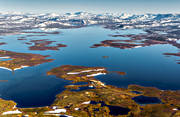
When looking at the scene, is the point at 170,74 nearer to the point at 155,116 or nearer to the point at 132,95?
the point at 132,95

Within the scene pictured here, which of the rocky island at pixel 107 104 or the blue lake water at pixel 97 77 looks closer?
the rocky island at pixel 107 104

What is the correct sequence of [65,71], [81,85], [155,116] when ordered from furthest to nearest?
1. [65,71]
2. [81,85]
3. [155,116]

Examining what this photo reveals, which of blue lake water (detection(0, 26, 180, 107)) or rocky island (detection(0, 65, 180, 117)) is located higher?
blue lake water (detection(0, 26, 180, 107))

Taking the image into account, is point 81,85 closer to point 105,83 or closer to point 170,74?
point 105,83

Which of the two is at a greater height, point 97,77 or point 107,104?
point 97,77

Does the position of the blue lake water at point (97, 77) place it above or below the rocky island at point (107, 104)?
above

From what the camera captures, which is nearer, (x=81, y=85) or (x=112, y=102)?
(x=112, y=102)

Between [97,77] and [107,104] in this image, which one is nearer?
[107,104]

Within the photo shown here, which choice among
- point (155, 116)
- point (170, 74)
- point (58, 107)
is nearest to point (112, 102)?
point (155, 116)

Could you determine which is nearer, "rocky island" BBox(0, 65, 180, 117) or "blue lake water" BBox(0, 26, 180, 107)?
"rocky island" BBox(0, 65, 180, 117)

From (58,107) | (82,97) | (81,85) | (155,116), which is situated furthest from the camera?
(81,85)
